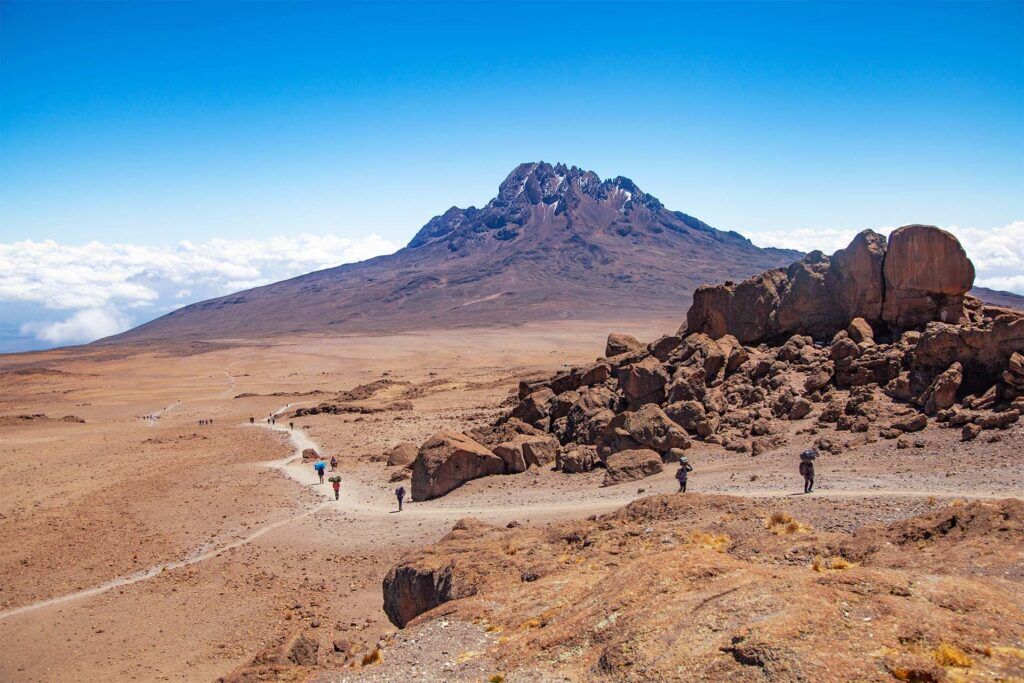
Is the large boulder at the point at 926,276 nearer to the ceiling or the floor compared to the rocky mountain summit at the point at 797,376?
nearer to the ceiling

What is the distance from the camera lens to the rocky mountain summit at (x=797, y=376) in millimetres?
19656

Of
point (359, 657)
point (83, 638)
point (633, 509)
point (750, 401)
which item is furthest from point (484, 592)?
point (750, 401)

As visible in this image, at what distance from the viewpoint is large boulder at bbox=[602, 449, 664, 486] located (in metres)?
21.1

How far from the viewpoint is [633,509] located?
637 inches

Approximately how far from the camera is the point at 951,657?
7.30m

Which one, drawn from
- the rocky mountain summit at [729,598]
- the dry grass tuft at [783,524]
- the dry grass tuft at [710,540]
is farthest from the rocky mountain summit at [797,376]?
the dry grass tuft at [710,540]

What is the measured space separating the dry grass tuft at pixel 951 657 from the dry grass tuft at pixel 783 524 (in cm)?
530

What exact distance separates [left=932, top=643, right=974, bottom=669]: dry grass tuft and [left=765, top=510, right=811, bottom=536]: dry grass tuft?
17.4 ft

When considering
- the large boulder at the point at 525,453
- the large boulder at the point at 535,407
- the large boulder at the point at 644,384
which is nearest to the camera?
the large boulder at the point at 525,453

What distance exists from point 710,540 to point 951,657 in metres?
5.75

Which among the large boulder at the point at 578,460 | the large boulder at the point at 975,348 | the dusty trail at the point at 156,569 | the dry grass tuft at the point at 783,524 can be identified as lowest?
the dusty trail at the point at 156,569

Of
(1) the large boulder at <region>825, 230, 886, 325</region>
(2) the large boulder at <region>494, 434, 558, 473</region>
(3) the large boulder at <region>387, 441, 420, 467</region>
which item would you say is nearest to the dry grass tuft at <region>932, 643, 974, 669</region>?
(2) the large boulder at <region>494, 434, 558, 473</region>

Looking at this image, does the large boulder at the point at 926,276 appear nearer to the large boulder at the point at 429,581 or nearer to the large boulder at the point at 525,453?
the large boulder at the point at 525,453

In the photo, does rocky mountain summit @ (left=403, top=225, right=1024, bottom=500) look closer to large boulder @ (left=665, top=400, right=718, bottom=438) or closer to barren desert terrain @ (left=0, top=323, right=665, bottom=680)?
large boulder @ (left=665, top=400, right=718, bottom=438)
